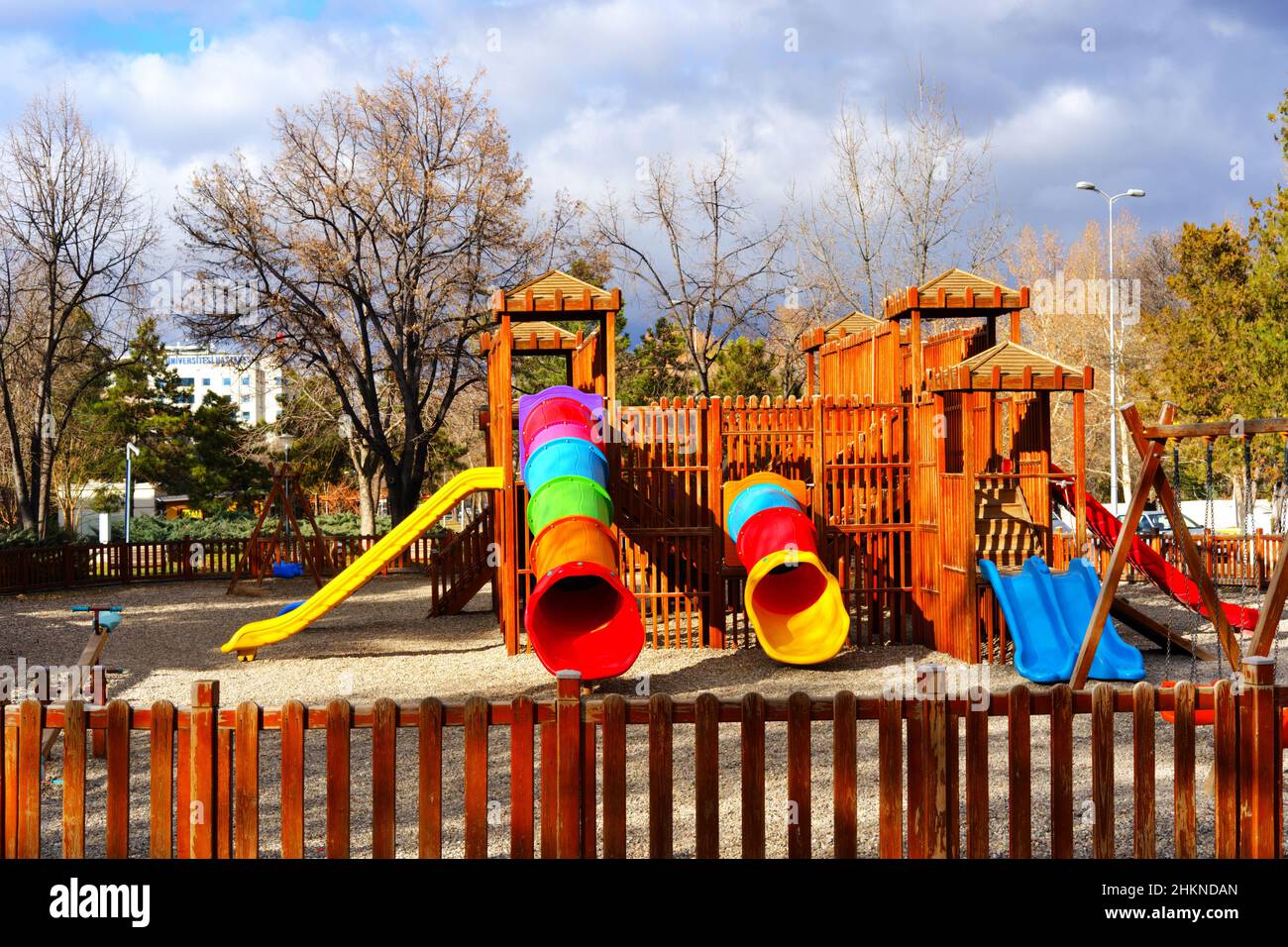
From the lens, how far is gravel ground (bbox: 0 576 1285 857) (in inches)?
268

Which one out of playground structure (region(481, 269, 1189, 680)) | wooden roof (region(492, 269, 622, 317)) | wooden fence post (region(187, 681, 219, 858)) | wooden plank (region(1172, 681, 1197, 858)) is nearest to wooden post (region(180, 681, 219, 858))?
wooden fence post (region(187, 681, 219, 858))

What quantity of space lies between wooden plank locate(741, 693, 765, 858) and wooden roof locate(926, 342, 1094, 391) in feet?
31.3

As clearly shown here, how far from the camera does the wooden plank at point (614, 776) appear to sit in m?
4.58

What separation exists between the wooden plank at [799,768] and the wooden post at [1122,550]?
→ 5256 mm

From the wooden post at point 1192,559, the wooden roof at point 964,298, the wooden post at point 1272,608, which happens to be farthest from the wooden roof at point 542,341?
the wooden post at point 1272,608

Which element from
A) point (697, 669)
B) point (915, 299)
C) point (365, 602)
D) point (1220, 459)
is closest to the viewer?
point (697, 669)

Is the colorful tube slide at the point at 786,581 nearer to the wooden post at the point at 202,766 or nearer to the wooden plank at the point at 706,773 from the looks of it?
the wooden plank at the point at 706,773

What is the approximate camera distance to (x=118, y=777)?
461 cm

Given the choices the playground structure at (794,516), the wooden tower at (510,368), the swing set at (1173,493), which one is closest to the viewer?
the swing set at (1173,493)

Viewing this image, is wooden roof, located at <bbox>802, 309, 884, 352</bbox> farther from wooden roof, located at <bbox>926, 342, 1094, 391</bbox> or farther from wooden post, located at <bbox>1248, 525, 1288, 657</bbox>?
wooden post, located at <bbox>1248, 525, 1288, 657</bbox>
